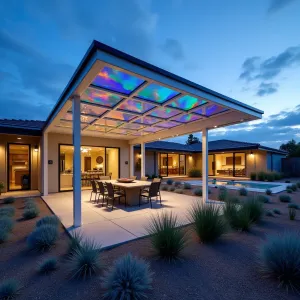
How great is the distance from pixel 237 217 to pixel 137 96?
3.75 metres

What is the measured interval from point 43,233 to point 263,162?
19032mm

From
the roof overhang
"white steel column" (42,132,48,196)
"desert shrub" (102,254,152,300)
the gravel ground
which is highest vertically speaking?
the roof overhang

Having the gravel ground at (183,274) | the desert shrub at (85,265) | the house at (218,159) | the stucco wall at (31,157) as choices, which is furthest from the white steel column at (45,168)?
the house at (218,159)

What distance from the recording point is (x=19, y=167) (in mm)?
10461

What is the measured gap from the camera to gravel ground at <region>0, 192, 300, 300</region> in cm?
208

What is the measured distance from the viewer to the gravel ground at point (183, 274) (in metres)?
2.08

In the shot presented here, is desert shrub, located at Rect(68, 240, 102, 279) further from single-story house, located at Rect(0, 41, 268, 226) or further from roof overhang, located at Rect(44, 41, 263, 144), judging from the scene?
roof overhang, located at Rect(44, 41, 263, 144)

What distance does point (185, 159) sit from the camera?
22.0 meters

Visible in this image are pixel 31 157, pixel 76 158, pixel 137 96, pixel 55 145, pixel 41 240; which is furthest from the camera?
pixel 31 157

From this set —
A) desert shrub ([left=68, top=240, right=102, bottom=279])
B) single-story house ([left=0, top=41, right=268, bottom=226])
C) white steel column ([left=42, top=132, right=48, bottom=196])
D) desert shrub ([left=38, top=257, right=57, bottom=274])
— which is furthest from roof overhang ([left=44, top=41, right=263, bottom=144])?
desert shrub ([left=38, top=257, right=57, bottom=274])

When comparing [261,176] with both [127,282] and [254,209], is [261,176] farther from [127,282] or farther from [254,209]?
[127,282]

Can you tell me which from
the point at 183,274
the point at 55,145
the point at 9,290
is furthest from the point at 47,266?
the point at 55,145

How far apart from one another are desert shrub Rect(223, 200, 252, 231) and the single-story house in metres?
2.78

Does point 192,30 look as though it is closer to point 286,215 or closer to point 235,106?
point 235,106
